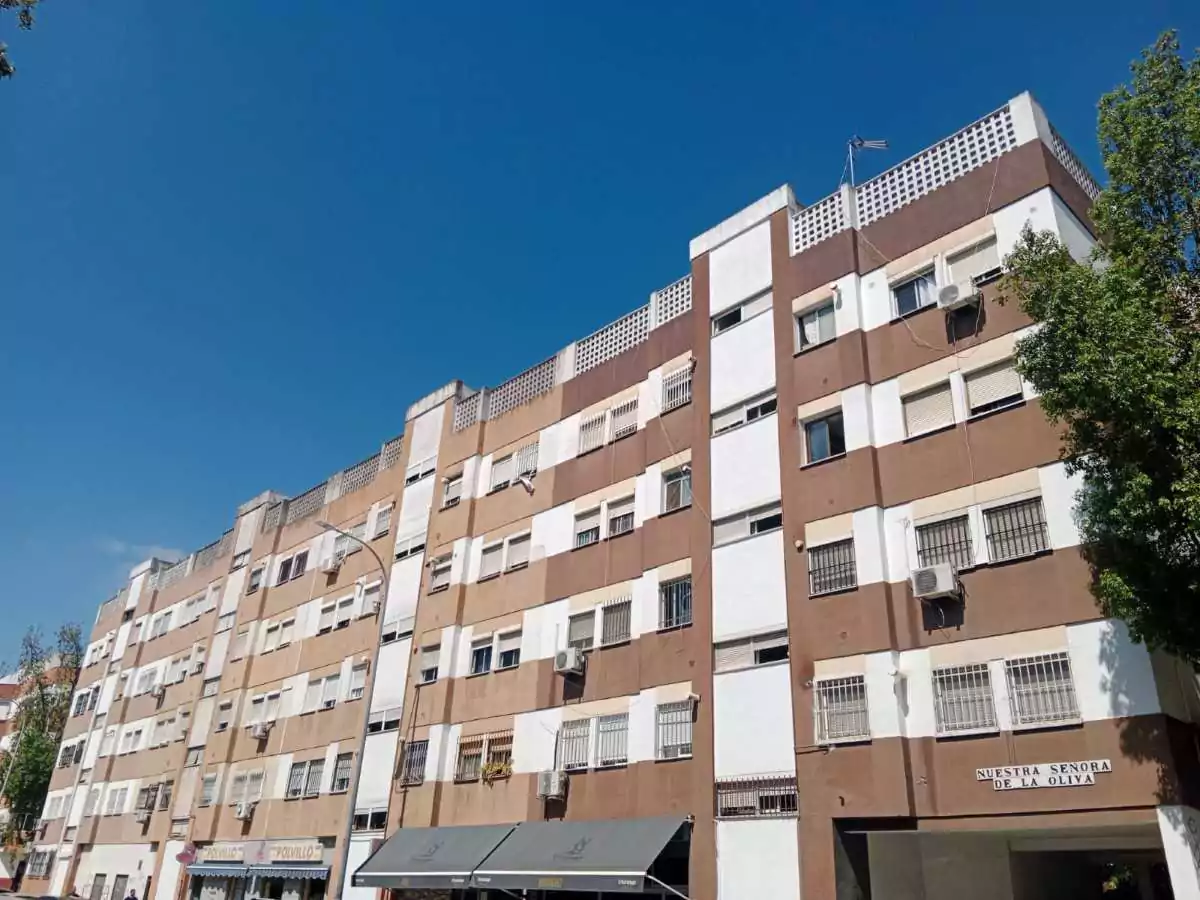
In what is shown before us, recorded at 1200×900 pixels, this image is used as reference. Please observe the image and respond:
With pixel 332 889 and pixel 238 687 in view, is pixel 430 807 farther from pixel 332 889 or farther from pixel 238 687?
pixel 238 687

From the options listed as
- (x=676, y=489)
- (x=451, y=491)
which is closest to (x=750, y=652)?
(x=676, y=489)

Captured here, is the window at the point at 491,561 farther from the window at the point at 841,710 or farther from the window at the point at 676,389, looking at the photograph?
the window at the point at 841,710

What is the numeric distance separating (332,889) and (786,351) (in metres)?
19.0

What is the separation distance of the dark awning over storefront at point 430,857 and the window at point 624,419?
34.5 feet

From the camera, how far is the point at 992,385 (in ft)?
56.7

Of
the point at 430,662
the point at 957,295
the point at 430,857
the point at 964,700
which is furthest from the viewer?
the point at 430,662

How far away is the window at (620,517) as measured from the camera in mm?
23797

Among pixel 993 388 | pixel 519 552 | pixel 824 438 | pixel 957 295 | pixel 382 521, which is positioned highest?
pixel 382 521

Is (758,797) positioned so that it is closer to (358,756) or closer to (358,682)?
(358,756)

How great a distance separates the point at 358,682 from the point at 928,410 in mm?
21016

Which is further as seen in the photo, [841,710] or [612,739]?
[612,739]

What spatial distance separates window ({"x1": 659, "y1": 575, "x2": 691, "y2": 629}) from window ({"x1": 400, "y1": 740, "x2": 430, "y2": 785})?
8962mm

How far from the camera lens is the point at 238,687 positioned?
3653 cm

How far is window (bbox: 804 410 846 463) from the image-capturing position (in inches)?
763
